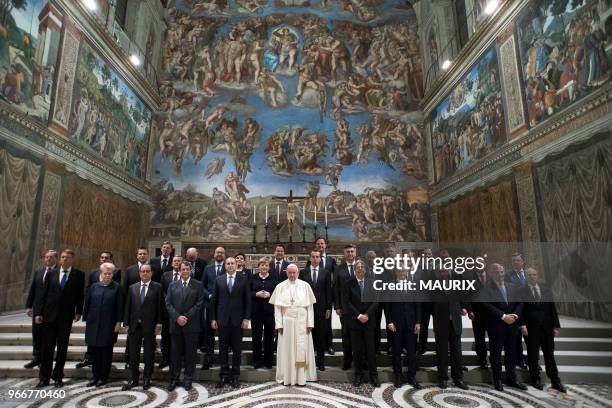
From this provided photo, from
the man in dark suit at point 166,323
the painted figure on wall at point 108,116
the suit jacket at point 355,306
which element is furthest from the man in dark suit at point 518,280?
the painted figure on wall at point 108,116

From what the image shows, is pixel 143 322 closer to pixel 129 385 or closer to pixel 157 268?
pixel 129 385

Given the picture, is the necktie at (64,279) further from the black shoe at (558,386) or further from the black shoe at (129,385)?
the black shoe at (558,386)

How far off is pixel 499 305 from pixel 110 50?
1299cm

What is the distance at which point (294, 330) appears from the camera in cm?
482

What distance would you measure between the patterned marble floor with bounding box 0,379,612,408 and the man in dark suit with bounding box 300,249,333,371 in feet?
1.84

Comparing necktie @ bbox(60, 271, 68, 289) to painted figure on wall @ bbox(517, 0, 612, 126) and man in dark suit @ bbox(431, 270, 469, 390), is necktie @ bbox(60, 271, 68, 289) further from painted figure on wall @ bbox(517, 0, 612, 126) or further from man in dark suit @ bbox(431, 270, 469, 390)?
painted figure on wall @ bbox(517, 0, 612, 126)

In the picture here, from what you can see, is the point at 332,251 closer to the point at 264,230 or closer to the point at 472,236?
the point at 264,230

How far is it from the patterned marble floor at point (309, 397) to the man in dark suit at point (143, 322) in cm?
24

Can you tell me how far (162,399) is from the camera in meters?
4.20

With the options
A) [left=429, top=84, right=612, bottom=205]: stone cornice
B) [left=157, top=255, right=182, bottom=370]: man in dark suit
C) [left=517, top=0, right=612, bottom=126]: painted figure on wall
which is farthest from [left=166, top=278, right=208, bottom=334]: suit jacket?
[left=517, top=0, right=612, bottom=126]: painted figure on wall

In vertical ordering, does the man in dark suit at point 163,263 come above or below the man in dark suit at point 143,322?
above

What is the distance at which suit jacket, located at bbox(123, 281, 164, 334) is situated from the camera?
4.58m

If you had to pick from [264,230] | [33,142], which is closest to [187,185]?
[264,230]

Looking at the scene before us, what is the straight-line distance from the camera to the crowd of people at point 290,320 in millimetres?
4590
